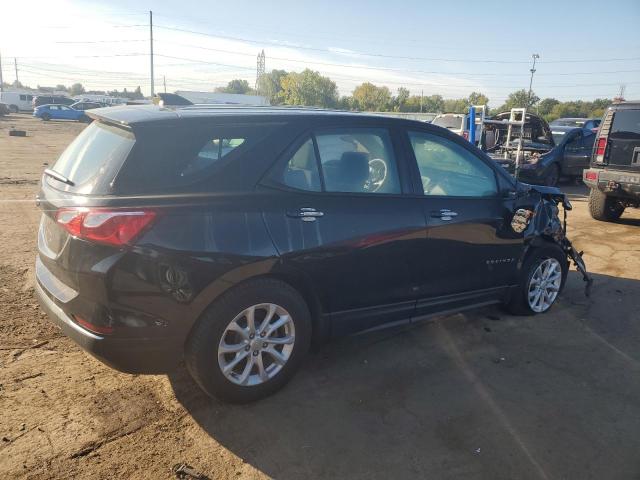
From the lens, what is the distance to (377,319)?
3.60 metres

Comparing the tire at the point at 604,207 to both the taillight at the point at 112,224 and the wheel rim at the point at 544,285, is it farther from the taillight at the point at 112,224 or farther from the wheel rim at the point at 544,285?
the taillight at the point at 112,224

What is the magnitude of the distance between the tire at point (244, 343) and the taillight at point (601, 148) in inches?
288

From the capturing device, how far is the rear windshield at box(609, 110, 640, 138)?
8.00m

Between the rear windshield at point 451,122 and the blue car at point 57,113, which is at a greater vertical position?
the rear windshield at point 451,122

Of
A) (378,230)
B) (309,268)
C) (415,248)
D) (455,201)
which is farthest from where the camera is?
(455,201)

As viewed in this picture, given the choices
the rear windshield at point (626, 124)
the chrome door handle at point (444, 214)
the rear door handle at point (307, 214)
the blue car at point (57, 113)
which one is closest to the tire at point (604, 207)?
the rear windshield at point (626, 124)

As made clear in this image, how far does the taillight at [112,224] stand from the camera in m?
2.58

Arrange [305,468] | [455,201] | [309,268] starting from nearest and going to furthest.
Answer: [305,468] < [309,268] < [455,201]

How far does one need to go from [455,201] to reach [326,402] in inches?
71.5

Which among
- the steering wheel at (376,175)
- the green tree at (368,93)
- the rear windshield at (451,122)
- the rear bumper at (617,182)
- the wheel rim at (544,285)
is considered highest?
the green tree at (368,93)

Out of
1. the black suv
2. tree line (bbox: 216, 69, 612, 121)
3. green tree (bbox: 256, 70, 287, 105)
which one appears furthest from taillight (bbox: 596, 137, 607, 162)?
green tree (bbox: 256, 70, 287, 105)

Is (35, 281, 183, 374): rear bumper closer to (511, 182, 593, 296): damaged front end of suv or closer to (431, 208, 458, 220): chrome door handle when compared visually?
(431, 208, 458, 220): chrome door handle

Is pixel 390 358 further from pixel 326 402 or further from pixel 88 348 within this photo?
pixel 88 348

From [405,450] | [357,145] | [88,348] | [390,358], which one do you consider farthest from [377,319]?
[88,348]
